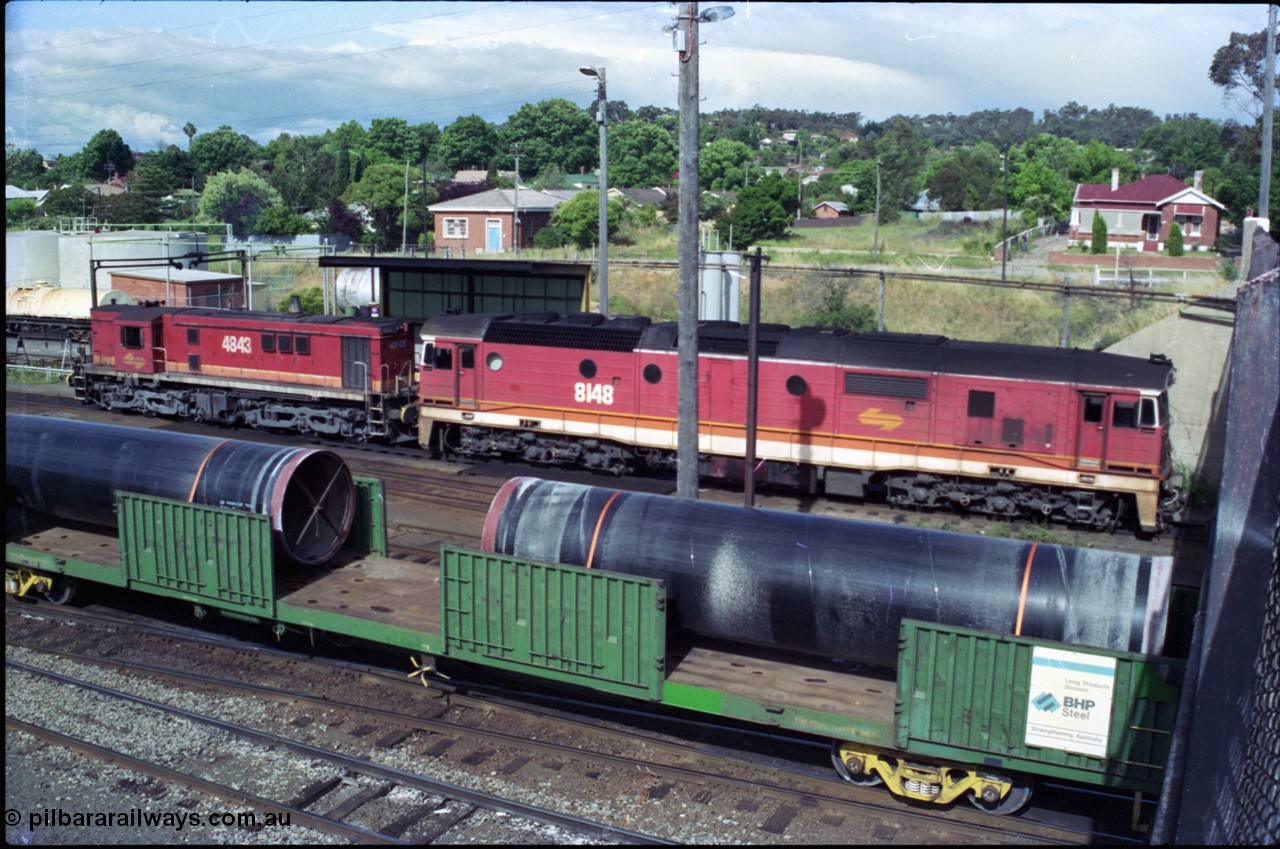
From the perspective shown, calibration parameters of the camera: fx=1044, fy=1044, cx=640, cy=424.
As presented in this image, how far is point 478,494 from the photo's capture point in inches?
930

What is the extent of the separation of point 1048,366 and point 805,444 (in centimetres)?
525

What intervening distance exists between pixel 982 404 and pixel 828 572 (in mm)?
11783

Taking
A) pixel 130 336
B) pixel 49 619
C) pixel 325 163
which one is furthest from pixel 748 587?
pixel 325 163

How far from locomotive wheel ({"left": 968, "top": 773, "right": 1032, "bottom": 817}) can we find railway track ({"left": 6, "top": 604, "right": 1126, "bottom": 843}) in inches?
5.6

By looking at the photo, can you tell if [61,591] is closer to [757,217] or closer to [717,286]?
[717,286]

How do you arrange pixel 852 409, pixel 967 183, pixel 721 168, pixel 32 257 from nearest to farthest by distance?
pixel 852 409 < pixel 32 257 < pixel 967 183 < pixel 721 168

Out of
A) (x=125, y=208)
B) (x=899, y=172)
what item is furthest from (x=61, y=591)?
(x=899, y=172)

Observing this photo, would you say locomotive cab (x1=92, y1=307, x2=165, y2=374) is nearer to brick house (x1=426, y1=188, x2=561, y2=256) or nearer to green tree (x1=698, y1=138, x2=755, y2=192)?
brick house (x1=426, y1=188, x2=561, y2=256)

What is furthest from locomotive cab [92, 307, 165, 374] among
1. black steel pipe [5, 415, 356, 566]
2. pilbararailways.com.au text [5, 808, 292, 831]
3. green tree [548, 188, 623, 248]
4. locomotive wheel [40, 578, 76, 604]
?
green tree [548, 188, 623, 248]

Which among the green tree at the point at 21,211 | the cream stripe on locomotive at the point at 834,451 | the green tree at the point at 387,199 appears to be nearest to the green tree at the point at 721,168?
the green tree at the point at 387,199

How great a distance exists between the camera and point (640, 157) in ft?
308

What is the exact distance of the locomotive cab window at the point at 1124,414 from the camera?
67.4 ft

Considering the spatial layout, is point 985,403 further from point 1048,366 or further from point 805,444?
point 805,444

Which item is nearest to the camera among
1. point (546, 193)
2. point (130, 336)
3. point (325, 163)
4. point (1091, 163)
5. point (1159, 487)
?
point (1159, 487)
